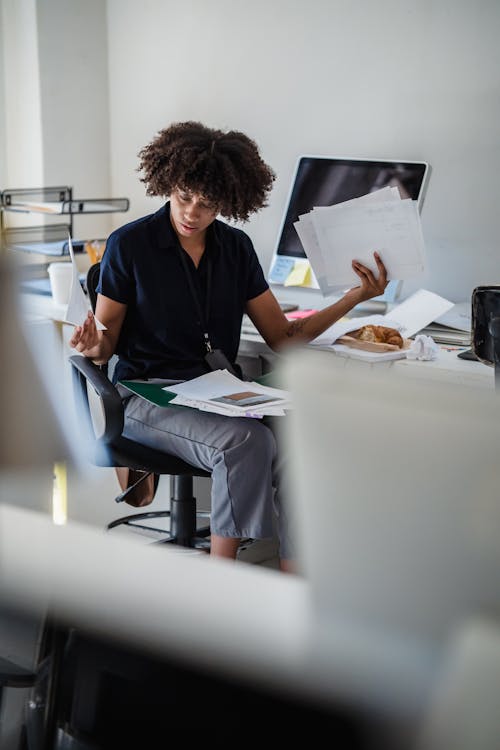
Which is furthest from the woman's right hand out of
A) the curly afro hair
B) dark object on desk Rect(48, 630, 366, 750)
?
dark object on desk Rect(48, 630, 366, 750)

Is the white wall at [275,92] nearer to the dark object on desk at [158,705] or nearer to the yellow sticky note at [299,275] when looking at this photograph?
the yellow sticky note at [299,275]

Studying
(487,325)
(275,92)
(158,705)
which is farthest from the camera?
(275,92)

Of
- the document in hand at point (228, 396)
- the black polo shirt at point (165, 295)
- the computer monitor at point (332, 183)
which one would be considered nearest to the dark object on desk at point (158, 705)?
the document in hand at point (228, 396)

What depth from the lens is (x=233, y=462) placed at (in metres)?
2.05

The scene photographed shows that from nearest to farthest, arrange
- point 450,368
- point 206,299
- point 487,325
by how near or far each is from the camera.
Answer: point 487,325 → point 450,368 → point 206,299

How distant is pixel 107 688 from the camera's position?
0.87 m

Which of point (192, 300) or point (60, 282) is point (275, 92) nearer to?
point (60, 282)

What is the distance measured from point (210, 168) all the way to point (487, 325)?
2.50 ft

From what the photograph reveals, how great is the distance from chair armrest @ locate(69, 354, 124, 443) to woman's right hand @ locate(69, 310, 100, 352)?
45mm

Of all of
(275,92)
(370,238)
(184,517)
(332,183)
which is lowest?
(184,517)

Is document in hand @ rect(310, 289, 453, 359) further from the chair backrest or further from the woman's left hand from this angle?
the chair backrest

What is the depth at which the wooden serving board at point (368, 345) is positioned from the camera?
89.8 inches

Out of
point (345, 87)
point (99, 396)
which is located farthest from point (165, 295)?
point (345, 87)

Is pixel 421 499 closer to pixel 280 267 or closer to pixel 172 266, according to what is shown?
pixel 172 266
